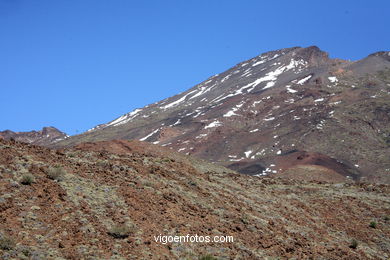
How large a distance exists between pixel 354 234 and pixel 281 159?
61574 millimetres

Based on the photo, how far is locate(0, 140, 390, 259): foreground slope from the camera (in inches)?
530

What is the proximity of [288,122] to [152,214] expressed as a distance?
96.3m

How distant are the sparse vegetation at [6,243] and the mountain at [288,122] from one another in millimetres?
56183

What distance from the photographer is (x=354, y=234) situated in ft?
75.1

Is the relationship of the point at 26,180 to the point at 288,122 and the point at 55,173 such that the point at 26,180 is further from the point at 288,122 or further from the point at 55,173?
the point at 288,122

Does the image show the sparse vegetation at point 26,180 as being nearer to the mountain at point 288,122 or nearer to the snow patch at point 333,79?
the mountain at point 288,122

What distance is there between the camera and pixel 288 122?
10994cm

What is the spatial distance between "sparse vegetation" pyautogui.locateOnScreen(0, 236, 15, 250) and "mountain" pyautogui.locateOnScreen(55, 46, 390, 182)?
56.2m

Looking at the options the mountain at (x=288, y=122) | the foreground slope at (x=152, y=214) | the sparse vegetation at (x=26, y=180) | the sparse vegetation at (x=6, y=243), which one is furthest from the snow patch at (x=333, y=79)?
the sparse vegetation at (x=6, y=243)

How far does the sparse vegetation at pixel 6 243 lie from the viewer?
38.7 ft

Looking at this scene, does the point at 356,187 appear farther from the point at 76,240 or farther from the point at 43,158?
the point at 76,240

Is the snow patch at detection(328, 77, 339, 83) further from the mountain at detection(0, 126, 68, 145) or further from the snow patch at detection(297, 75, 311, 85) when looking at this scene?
the mountain at detection(0, 126, 68, 145)

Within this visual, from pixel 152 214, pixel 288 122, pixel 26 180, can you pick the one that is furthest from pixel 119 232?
pixel 288 122

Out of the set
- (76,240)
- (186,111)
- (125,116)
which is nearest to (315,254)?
(76,240)
